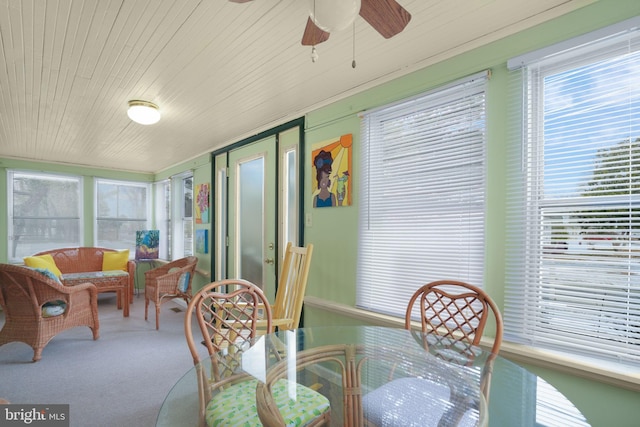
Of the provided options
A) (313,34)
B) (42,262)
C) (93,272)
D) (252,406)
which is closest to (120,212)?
(93,272)

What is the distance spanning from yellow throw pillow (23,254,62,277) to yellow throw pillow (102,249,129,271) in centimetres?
64

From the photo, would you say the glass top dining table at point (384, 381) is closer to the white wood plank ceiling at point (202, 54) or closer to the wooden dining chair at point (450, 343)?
the wooden dining chair at point (450, 343)

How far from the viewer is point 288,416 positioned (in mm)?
1247

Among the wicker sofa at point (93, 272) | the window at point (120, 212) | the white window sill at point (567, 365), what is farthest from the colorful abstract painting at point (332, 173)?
the window at point (120, 212)

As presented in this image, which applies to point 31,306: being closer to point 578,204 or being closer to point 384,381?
point 384,381

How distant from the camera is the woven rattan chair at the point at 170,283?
4.23m

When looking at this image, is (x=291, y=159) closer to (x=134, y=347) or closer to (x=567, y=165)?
(x=567, y=165)

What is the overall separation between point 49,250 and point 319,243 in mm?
5272

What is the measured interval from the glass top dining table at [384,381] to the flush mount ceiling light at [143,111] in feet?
7.29

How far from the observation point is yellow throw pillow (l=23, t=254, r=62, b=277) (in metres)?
4.34

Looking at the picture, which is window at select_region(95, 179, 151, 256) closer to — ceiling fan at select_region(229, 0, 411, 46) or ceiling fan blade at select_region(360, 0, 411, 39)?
ceiling fan at select_region(229, 0, 411, 46)

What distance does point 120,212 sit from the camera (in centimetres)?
625

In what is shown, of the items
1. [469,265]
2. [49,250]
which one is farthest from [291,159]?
[49,250]

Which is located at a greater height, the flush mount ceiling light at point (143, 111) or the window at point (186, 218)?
the flush mount ceiling light at point (143, 111)
